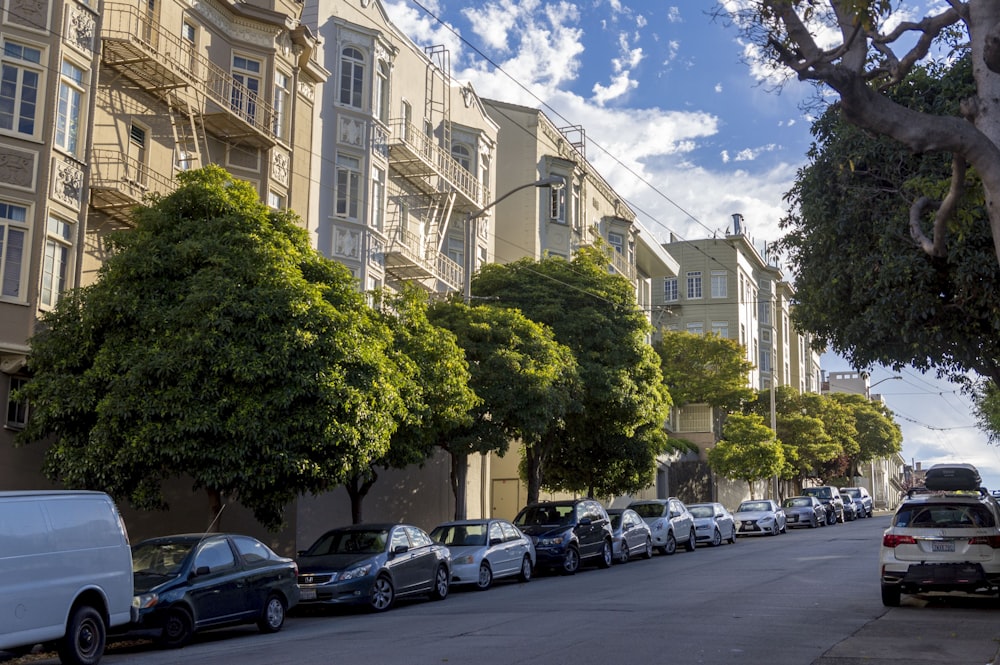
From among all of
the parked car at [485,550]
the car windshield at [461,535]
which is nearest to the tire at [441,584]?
the parked car at [485,550]

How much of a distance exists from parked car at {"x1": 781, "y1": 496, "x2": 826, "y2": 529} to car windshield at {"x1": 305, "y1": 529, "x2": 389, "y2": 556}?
30397 millimetres

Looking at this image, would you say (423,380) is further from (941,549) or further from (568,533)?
(941,549)

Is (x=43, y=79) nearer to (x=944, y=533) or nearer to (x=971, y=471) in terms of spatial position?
(x=944, y=533)

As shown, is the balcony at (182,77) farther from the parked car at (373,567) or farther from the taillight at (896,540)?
the taillight at (896,540)

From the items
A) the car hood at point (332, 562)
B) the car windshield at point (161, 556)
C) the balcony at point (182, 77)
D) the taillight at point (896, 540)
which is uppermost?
the balcony at point (182, 77)

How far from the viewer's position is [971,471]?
34.6m

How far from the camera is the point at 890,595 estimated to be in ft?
49.2

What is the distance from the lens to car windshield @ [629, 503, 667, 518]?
3059cm

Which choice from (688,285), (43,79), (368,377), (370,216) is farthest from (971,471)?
(688,285)

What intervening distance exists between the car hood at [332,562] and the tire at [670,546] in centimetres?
1450

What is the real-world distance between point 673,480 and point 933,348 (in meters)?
40.4

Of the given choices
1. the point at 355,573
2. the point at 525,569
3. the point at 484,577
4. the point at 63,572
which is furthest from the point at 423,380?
the point at 63,572

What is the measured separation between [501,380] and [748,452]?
86.8 ft

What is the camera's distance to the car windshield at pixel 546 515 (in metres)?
24.9
